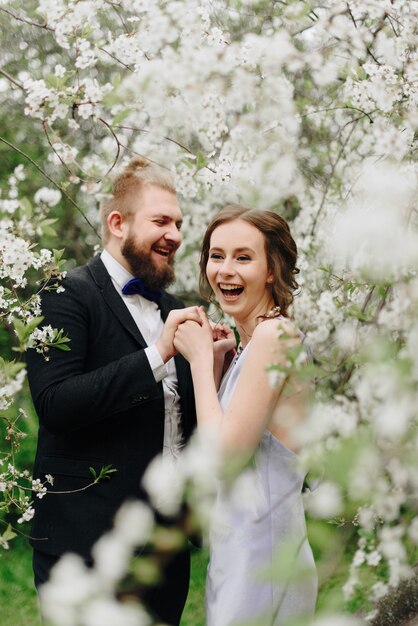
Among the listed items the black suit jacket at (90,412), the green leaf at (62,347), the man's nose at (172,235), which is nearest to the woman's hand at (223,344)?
the black suit jacket at (90,412)

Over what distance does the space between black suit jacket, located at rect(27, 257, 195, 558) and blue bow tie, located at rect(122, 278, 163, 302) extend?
55 millimetres

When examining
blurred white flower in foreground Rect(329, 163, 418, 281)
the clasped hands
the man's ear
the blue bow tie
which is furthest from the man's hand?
blurred white flower in foreground Rect(329, 163, 418, 281)

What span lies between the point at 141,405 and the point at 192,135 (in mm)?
3492

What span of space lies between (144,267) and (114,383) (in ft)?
1.60

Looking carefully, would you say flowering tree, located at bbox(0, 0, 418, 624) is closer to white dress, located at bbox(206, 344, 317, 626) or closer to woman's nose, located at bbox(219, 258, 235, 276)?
white dress, located at bbox(206, 344, 317, 626)

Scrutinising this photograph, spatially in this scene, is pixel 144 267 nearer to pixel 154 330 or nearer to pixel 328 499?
pixel 154 330

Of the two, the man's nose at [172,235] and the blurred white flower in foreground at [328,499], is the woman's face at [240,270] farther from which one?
the blurred white flower in foreground at [328,499]

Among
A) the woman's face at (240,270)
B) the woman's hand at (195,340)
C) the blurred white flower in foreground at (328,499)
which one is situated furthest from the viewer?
the woman's face at (240,270)

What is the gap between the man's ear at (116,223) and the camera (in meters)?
2.68

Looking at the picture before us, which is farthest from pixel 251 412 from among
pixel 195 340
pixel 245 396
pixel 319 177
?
pixel 319 177

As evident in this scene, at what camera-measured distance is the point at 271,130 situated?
3.14 metres

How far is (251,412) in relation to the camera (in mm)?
2053

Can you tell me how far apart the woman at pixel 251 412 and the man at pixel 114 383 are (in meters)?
0.17

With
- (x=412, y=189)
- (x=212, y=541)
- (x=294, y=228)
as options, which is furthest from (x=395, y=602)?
(x=294, y=228)
